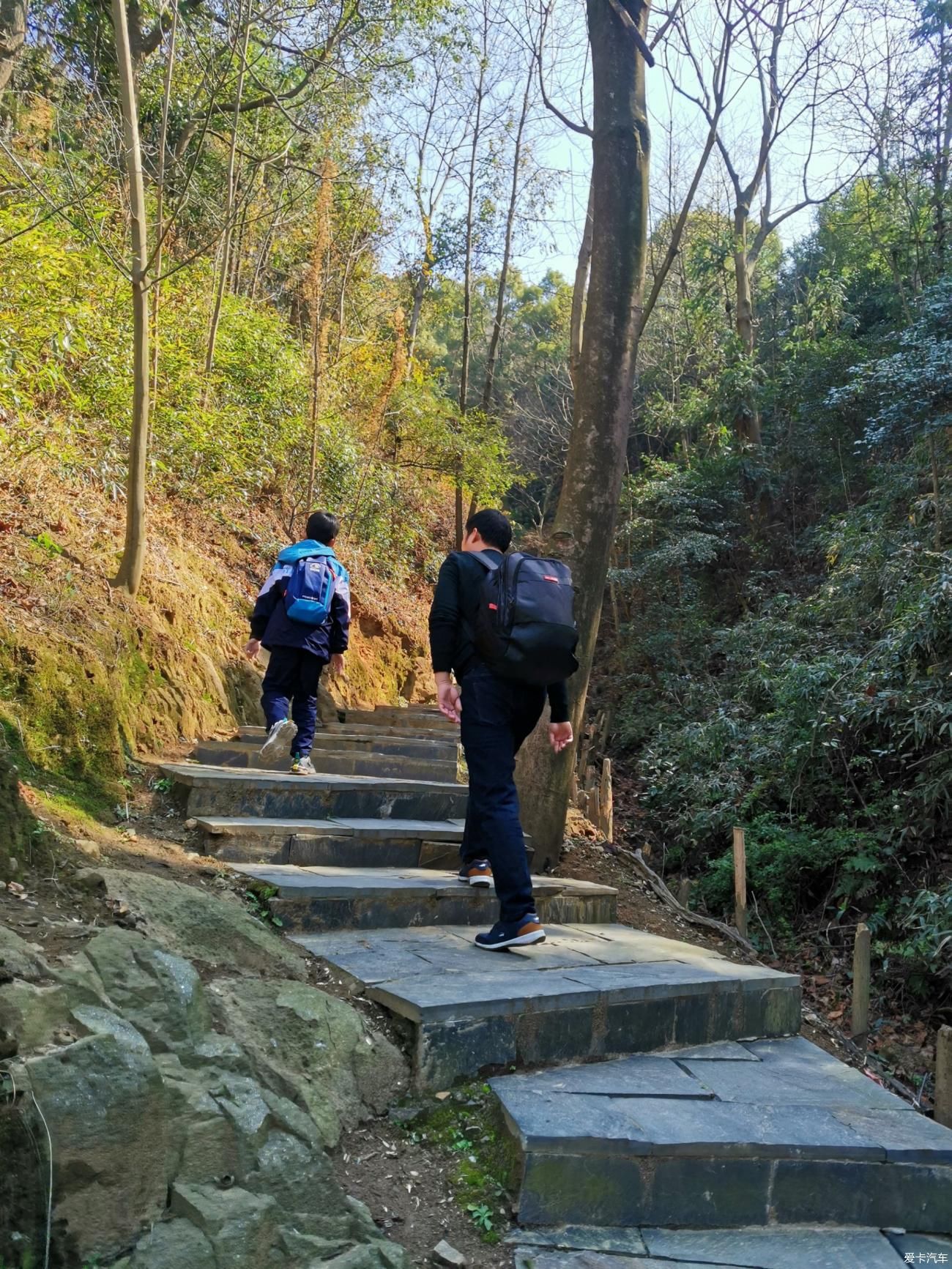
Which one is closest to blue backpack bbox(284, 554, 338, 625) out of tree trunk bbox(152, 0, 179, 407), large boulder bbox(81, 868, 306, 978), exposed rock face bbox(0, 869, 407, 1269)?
tree trunk bbox(152, 0, 179, 407)

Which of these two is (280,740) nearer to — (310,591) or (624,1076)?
(310,591)

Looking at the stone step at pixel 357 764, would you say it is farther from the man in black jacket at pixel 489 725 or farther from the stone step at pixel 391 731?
the man in black jacket at pixel 489 725

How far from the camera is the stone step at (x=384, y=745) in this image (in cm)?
743

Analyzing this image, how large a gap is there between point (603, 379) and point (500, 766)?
309 centimetres

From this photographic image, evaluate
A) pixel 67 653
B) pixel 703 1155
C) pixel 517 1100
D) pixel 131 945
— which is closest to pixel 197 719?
pixel 67 653

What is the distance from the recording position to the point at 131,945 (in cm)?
270

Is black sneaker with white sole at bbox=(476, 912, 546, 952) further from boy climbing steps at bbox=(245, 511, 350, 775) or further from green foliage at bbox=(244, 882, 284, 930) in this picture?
boy climbing steps at bbox=(245, 511, 350, 775)

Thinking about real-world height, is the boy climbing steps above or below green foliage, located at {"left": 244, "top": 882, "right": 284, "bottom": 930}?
above

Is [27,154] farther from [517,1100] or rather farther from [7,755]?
[517,1100]

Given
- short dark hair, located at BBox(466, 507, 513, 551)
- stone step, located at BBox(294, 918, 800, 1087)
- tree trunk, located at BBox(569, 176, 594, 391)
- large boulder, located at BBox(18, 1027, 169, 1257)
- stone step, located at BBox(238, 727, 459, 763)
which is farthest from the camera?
tree trunk, located at BBox(569, 176, 594, 391)

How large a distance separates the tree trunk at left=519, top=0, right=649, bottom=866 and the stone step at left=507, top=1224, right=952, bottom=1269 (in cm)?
301

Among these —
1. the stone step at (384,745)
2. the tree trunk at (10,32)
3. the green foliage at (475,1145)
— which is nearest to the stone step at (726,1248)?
the green foliage at (475,1145)

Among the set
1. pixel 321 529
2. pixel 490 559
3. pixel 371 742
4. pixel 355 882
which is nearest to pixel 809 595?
pixel 371 742

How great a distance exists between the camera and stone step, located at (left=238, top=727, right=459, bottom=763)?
293 inches
